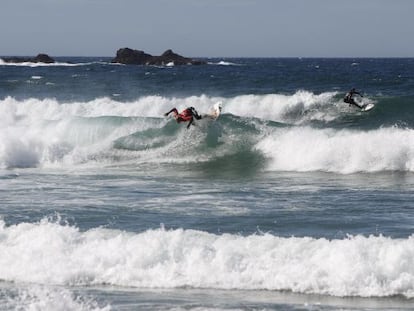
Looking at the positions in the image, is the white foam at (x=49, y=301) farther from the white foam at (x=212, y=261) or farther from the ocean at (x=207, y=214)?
the white foam at (x=212, y=261)

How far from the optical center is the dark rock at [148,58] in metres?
127

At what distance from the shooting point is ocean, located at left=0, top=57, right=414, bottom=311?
11.7 meters

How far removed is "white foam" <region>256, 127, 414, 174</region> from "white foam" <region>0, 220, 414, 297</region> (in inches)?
431

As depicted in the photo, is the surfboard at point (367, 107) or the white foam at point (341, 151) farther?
the surfboard at point (367, 107)

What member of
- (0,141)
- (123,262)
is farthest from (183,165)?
(123,262)

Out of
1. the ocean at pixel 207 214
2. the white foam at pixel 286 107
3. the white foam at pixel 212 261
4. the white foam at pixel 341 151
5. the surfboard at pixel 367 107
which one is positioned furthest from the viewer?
the white foam at pixel 286 107

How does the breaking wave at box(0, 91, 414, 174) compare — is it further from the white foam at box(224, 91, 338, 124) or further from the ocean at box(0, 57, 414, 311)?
the white foam at box(224, 91, 338, 124)

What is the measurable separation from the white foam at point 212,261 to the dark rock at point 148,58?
370ft

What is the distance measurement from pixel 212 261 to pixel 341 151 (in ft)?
43.7

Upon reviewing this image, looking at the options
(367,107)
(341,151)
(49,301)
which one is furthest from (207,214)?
(367,107)

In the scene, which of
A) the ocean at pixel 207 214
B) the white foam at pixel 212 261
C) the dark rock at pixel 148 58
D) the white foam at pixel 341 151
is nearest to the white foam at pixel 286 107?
the ocean at pixel 207 214

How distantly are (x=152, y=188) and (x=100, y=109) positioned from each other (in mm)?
19315

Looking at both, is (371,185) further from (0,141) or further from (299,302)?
(0,141)

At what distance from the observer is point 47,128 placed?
31891mm
